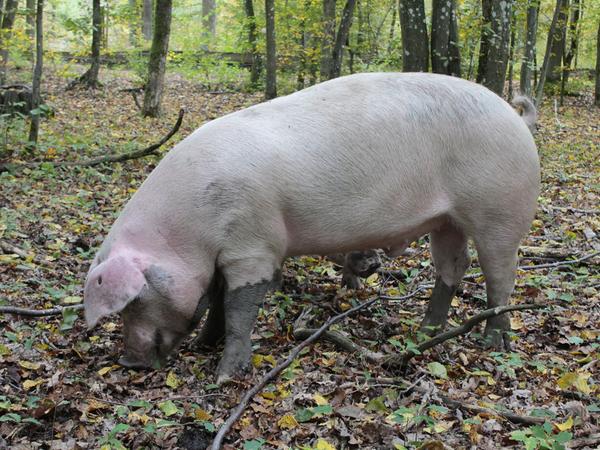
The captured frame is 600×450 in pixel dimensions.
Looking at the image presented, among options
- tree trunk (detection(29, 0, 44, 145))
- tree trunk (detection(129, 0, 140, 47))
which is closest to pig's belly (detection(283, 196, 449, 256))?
tree trunk (detection(29, 0, 44, 145))

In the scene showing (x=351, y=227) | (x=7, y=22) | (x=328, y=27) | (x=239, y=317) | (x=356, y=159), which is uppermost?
(x=328, y=27)

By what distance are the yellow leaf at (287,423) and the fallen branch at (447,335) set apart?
794 millimetres

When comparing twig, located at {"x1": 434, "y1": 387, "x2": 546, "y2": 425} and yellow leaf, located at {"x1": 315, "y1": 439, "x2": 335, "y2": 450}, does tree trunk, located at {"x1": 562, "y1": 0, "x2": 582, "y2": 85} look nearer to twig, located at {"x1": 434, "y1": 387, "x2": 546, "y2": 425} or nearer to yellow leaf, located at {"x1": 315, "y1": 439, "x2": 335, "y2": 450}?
twig, located at {"x1": 434, "y1": 387, "x2": 546, "y2": 425}

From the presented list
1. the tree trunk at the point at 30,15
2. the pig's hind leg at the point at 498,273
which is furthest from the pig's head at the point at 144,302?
the tree trunk at the point at 30,15

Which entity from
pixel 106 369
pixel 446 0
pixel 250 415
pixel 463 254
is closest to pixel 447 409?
pixel 250 415

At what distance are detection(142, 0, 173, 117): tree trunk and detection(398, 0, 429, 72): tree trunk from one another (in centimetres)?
462

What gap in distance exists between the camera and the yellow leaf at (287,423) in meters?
3.22

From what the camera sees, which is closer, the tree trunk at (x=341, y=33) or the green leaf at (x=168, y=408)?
the green leaf at (x=168, y=408)

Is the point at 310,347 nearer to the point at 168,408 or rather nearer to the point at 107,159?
the point at 168,408

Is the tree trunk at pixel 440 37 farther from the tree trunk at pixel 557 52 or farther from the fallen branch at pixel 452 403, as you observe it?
the tree trunk at pixel 557 52

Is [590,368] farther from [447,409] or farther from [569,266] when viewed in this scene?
[569,266]

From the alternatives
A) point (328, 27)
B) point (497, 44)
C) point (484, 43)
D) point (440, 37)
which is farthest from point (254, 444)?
point (328, 27)

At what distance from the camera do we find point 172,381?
374 centimetres

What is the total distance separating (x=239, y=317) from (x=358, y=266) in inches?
68.2
